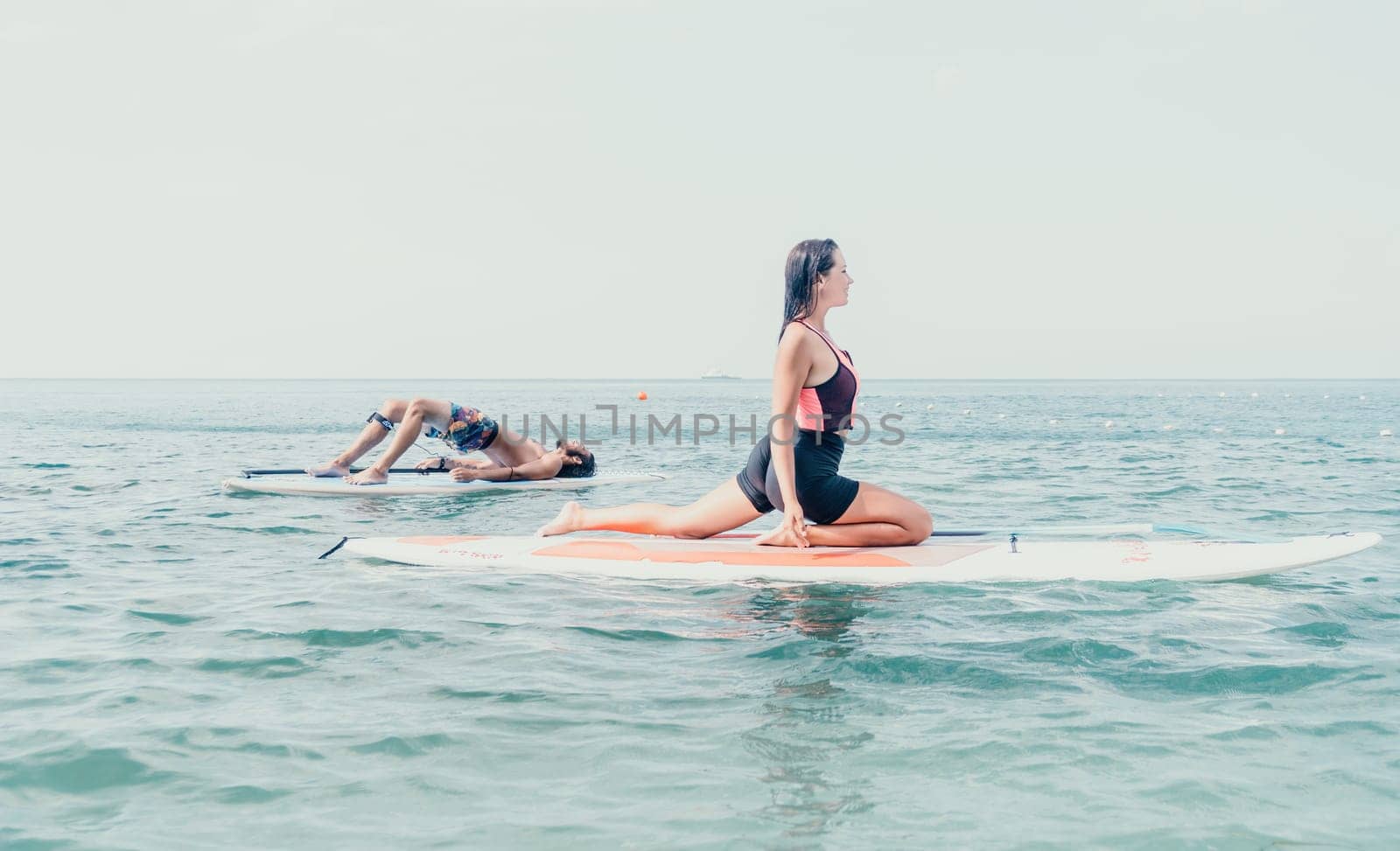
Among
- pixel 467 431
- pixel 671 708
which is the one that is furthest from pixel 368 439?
pixel 671 708

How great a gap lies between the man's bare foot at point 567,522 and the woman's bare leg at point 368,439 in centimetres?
449

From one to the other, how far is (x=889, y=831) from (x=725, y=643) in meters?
2.02

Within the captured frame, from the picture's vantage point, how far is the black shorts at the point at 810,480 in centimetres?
617

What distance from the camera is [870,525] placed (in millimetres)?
6652

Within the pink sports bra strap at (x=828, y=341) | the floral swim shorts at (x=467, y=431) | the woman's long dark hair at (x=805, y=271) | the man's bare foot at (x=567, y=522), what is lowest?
the man's bare foot at (x=567, y=522)

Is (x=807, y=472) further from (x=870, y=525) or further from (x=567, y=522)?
(x=567, y=522)

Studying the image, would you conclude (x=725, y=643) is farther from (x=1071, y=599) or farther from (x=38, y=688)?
(x=38, y=688)

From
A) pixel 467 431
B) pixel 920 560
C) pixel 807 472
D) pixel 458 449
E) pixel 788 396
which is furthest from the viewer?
pixel 458 449

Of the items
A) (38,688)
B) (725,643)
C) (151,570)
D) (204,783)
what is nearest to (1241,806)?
(725,643)

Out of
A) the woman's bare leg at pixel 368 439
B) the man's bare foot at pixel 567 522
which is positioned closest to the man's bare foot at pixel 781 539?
the man's bare foot at pixel 567 522

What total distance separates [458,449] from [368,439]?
120 cm

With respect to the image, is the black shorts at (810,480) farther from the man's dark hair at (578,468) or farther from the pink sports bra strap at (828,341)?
the man's dark hair at (578,468)

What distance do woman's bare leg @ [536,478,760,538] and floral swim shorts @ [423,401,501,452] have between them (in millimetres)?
4733

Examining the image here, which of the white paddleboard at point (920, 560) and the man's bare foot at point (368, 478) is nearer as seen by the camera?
the white paddleboard at point (920, 560)
